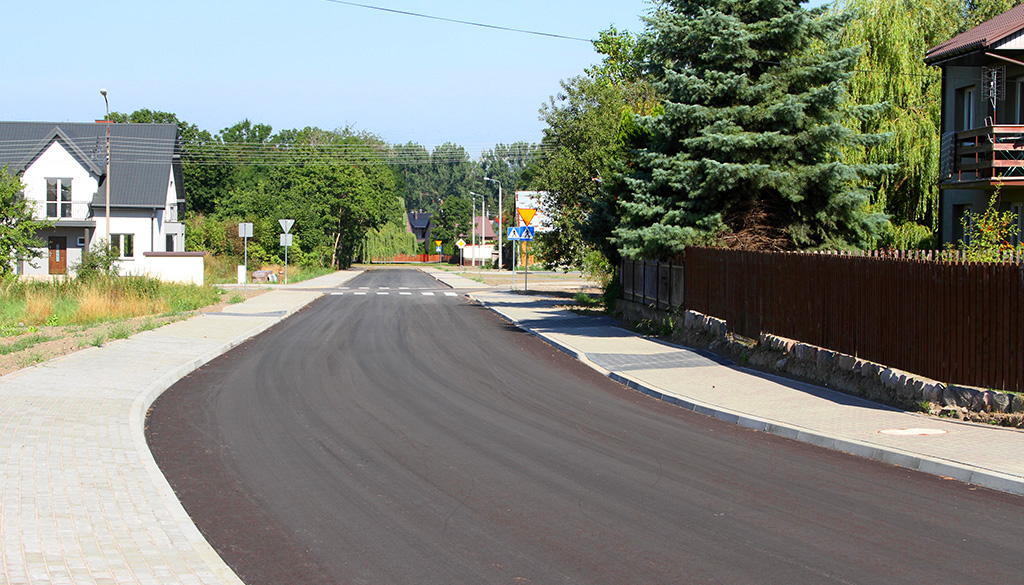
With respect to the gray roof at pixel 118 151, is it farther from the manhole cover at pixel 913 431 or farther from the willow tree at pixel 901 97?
the manhole cover at pixel 913 431

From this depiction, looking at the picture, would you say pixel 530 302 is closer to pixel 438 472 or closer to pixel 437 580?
pixel 438 472

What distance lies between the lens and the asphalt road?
553 centimetres

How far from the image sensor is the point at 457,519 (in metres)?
6.48

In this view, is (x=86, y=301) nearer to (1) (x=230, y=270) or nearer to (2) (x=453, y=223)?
(1) (x=230, y=270)

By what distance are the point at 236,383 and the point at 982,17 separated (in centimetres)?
3549

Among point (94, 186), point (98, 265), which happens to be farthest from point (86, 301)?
point (94, 186)

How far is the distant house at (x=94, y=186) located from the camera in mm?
53531

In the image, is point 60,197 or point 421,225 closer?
point 60,197

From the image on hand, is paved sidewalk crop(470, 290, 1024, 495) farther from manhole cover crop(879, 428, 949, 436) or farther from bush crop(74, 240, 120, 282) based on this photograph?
bush crop(74, 240, 120, 282)

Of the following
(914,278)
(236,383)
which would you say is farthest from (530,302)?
(914,278)

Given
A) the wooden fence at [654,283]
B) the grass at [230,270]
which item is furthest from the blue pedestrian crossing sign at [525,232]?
the grass at [230,270]

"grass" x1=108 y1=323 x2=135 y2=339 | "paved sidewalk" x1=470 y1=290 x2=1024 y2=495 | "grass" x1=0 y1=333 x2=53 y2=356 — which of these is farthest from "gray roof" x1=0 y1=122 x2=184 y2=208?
"paved sidewalk" x1=470 y1=290 x2=1024 y2=495

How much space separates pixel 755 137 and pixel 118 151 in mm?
52492

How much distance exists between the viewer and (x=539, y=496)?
711cm
